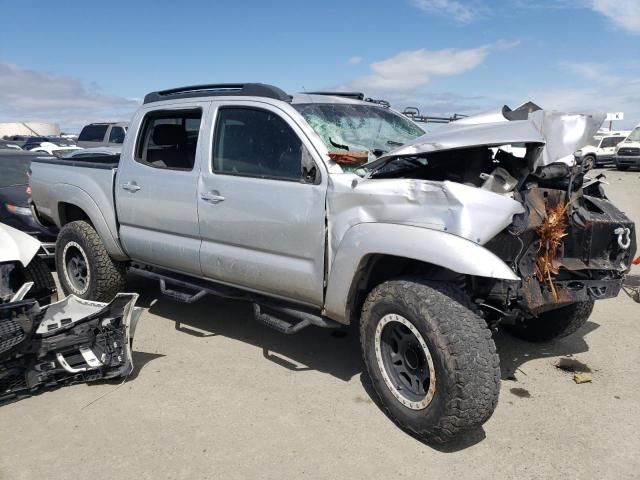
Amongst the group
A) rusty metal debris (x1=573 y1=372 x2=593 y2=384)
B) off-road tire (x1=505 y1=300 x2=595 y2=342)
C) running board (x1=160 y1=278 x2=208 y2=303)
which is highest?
running board (x1=160 y1=278 x2=208 y2=303)

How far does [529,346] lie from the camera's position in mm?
4645

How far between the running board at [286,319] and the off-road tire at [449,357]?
608mm

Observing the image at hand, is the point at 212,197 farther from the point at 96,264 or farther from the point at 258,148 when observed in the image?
the point at 96,264

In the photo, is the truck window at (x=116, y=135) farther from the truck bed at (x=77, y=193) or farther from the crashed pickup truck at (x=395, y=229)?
the crashed pickup truck at (x=395, y=229)

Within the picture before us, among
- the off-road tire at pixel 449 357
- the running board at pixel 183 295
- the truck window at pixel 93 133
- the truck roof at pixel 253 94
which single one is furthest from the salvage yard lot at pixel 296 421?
the truck window at pixel 93 133

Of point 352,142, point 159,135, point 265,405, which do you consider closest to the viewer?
point 265,405

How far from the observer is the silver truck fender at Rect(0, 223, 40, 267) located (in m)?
4.32

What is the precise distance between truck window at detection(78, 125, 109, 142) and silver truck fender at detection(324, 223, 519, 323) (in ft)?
45.9

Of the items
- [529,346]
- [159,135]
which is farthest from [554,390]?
[159,135]

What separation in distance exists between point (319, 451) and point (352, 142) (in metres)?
2.09

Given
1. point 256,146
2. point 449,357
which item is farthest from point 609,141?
point 449,357

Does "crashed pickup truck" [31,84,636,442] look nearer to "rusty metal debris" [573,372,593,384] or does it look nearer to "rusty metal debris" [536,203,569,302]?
"rusty metal debris" [536,203,569,302]

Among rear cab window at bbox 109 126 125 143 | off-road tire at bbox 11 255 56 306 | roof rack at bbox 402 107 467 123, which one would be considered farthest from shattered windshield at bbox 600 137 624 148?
off-road tire at bbox 11 255 56 306

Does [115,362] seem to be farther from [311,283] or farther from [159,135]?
[159,135]
